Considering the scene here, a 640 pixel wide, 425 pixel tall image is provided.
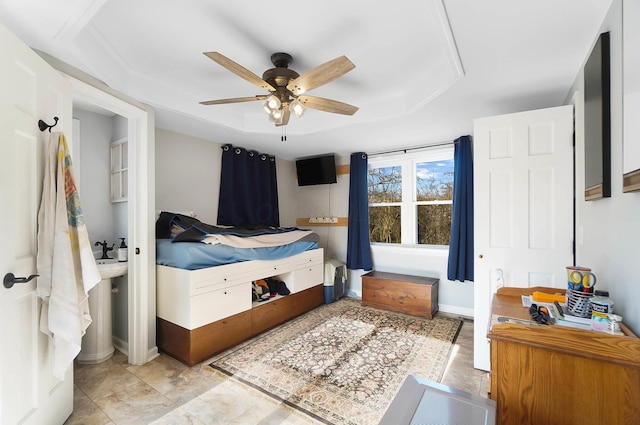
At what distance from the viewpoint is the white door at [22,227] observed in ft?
4.04

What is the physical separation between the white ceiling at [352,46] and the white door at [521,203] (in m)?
0.34

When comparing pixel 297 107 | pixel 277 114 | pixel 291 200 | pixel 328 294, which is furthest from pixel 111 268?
pixel 291 200

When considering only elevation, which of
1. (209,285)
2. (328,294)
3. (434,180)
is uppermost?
(434,180)

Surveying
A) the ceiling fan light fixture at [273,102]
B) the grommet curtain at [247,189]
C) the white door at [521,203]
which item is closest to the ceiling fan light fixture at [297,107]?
the ceiling fan light fixture at [273,102]

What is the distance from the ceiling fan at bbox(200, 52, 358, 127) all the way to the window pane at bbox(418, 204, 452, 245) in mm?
2277

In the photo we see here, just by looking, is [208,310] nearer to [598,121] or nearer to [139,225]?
[139,225]

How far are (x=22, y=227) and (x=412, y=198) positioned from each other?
3.83 metres

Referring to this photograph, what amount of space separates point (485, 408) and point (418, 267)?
10.1 feet

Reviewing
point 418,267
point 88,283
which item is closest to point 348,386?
point 88,283

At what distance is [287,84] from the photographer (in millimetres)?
1892

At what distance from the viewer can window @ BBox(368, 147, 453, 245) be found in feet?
12.3

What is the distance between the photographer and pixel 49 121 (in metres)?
1.55

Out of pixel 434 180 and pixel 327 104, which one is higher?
pixel 327 104

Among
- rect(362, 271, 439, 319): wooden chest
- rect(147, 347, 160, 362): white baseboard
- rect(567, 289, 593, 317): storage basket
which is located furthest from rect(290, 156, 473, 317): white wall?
rect(147, 347, 160, 362): white baseboard
